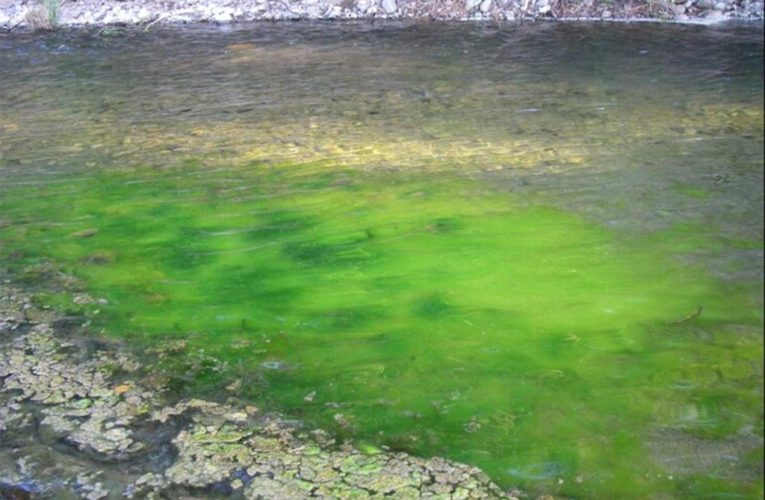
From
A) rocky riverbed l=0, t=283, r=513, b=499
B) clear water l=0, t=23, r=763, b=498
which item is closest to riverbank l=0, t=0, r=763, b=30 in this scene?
clear water l=0, t=23, r=763, b=498

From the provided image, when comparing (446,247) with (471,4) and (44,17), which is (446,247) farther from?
(44,17)

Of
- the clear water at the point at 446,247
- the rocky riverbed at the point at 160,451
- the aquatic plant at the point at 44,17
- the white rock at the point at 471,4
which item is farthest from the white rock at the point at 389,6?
the rocky riverbed at the point at 160,451

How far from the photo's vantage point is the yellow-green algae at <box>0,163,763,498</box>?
7.72ft

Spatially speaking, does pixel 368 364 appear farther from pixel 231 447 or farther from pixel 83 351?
pixel 83 351

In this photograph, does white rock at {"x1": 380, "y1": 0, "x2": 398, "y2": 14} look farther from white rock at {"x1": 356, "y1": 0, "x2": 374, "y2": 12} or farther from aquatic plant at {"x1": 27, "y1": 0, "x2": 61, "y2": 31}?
aquatic plant at {"x1": 27, "y1": 0, "x2": 61, "y2": 31}

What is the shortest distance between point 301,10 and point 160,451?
755 cm

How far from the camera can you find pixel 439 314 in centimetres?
304

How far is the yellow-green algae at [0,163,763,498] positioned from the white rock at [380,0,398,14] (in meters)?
5.29

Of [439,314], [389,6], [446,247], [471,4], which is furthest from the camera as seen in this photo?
[389,6]

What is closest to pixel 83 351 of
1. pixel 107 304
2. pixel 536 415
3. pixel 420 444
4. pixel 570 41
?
pixel 107 304

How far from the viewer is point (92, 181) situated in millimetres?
4559

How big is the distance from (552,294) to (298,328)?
854mm

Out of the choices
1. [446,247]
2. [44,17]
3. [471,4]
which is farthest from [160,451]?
[471,4]

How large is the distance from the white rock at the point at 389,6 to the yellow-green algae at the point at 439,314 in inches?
208
